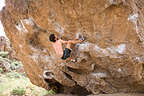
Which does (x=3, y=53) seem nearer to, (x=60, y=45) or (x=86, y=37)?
(x=60, y=45)

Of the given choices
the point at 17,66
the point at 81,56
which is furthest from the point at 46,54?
the point at 17,66

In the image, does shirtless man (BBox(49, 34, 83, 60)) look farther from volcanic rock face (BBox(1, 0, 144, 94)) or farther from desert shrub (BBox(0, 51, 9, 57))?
desert shrub (BBox(0, 51, 9, 57))

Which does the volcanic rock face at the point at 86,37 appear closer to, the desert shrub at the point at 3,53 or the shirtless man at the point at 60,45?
the shirtless man at the point at 60,45

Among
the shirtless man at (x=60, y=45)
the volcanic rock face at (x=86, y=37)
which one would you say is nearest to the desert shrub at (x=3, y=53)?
the volcanic rock face at (x=86, y=37)

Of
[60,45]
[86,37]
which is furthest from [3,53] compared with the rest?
[86,37]

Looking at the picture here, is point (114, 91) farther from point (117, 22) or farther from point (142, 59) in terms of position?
point (117, 22)

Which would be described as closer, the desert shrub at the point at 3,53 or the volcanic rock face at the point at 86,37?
the volcanic rock face at the point at 86,37

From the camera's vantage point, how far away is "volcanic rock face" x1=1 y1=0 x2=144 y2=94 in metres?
4.39

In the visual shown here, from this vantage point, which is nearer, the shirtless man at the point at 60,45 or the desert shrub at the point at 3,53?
the shirtless man at the point at 60,45

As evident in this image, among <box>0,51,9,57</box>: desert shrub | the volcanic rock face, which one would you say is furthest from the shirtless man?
<box>0,51,9,57</box>: desert shrub

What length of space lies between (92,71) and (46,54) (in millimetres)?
2080

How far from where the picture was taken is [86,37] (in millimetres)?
4941

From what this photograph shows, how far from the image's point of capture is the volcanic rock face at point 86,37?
4.39 meters

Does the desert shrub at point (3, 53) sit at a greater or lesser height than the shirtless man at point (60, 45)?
lesser
